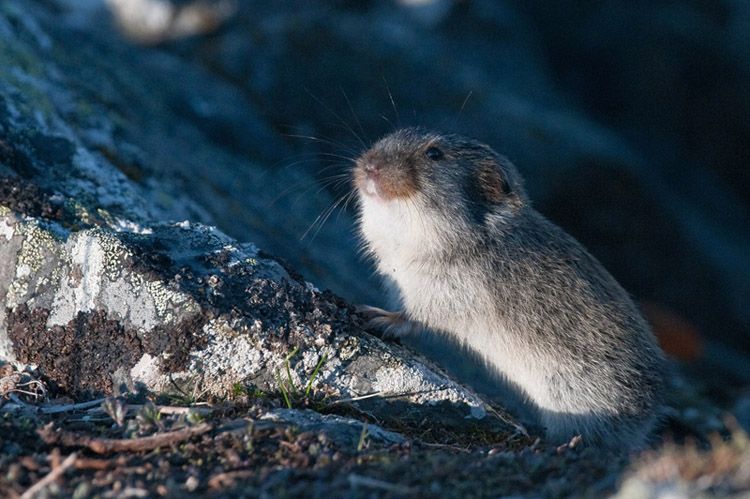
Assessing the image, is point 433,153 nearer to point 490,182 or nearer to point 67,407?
point 490,182

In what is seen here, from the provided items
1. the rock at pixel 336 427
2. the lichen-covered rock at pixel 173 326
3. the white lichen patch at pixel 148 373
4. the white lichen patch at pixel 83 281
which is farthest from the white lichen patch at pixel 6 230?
the rock at pixel 336 427

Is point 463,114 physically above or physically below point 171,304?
above

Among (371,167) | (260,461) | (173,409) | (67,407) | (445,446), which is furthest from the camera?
(371,167)

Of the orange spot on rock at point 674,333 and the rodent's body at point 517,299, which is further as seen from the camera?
the orange spot on rock at point 674,333

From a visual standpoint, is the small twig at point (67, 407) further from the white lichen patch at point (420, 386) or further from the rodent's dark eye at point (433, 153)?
the rodent's dark eye at point (433, 153)

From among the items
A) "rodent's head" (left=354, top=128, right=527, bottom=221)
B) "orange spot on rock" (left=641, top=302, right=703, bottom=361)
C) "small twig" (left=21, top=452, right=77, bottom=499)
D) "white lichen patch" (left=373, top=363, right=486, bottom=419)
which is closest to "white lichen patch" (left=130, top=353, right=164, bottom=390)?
"small twig" (left=21, top=452, right=77, bottom=499)

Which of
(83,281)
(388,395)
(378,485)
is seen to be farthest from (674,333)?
(378,485)

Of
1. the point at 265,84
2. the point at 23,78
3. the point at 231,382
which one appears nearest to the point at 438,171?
the point at 231,382
